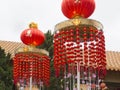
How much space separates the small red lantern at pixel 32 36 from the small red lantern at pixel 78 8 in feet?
7.67

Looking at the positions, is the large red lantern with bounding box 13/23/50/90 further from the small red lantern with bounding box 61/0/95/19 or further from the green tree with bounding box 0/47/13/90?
the small red lantern with bounding box 61/0/95/19

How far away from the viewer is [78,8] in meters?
7.63

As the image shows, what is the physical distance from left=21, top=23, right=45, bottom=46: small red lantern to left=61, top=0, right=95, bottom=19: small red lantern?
7.67 ft

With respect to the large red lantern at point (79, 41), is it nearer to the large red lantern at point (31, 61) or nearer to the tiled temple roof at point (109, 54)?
the large red lantern at point (31, 61)

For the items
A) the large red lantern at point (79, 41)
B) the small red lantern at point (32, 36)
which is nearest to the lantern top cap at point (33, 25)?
the small red lantern at point (32, 36)

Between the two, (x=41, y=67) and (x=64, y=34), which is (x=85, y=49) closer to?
(x=64, y=34)

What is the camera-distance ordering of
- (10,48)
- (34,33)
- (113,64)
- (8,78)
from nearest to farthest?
(34,33) < (8,78) < (113,64) < (10,48)

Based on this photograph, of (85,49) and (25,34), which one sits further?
(25,34)

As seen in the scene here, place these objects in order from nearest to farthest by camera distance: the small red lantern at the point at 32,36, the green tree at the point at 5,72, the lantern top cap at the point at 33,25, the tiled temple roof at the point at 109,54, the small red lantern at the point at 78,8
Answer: the small red lantern at the point at 78,8
the small red lantern at the point at 32,36
the lantern top cap at the point at 33,25
the green tree at the point at 5,72
the tiled temple roof at the point at 109,54

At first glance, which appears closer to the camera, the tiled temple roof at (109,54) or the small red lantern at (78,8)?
the small red lantern at (78,8)

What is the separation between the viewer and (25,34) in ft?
32.5

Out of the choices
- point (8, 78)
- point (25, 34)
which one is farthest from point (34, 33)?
point (8, 78)

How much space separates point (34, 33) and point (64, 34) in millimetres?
2408

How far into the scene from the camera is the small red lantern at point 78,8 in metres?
7.59
